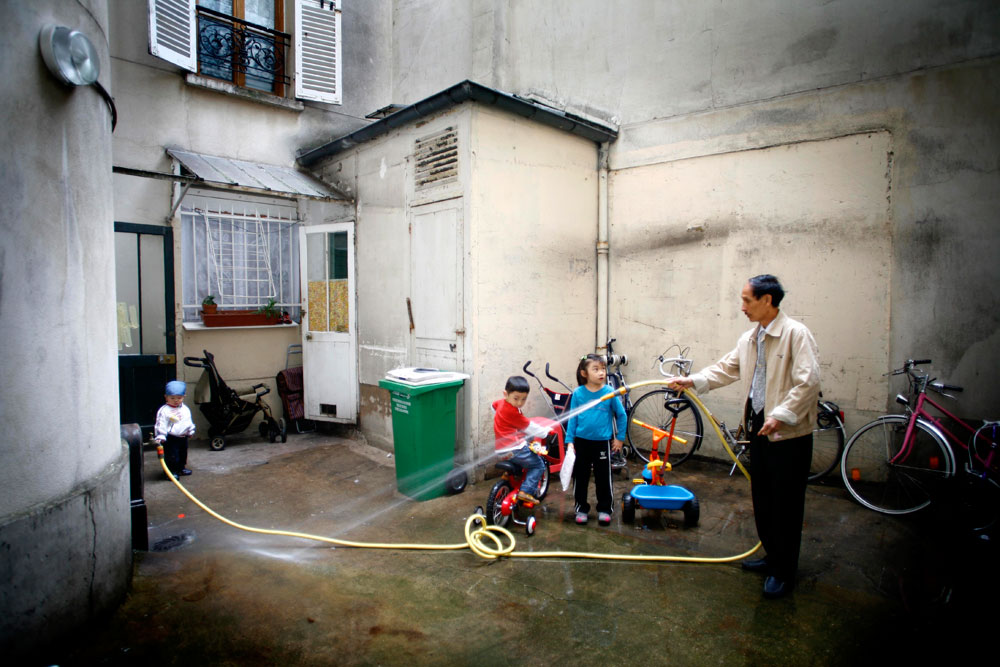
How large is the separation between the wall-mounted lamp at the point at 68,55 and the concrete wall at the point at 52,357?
52 mm

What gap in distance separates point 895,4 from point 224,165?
25.8 feet

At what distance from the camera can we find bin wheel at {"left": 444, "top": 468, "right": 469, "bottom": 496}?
5.56 meters

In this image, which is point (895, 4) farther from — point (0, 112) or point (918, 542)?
point (0, 112)

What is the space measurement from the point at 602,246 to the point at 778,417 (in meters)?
4.22

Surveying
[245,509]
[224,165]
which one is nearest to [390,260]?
[224,165]

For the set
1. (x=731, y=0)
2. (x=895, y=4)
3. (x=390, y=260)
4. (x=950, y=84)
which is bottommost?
(x=390, y=260)

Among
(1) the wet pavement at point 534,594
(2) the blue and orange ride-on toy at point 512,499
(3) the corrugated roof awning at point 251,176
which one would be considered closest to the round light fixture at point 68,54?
(1) the wet pavement at point 534,594

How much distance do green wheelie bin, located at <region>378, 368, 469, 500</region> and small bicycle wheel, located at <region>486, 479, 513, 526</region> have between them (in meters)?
0.94

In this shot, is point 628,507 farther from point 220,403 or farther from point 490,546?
point 220,403

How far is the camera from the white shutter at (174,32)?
6.83m

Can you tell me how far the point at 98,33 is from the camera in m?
3.59

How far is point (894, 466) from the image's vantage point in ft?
16.9

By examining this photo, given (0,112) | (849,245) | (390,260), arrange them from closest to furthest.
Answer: (0,112), (849,245), (390,260)

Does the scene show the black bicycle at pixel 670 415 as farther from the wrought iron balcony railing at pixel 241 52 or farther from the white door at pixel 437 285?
the wrought iron balcony railing at pixel 241 52
